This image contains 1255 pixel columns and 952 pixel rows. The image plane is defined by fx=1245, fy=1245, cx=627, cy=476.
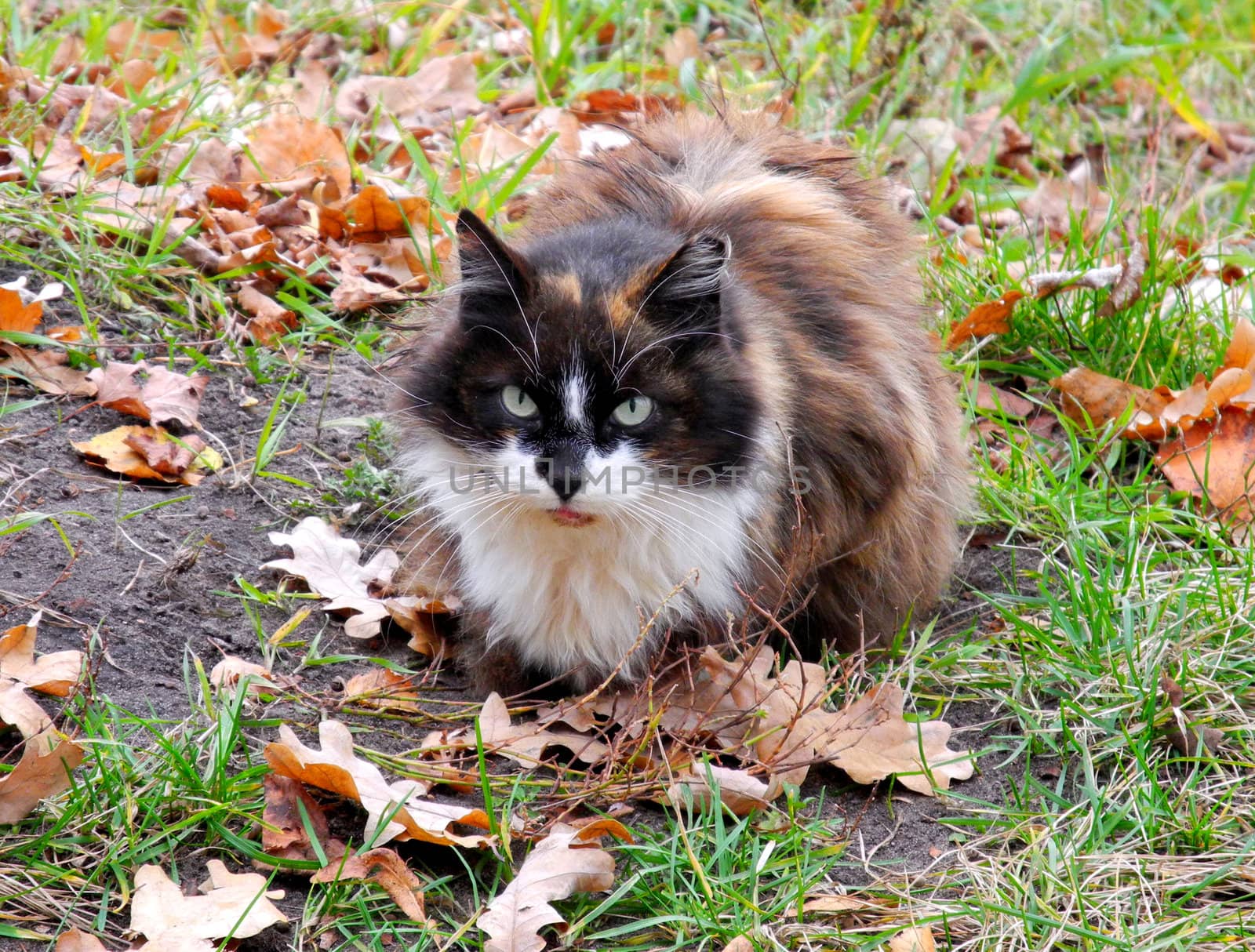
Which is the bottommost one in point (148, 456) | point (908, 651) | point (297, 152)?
point (908, 651)

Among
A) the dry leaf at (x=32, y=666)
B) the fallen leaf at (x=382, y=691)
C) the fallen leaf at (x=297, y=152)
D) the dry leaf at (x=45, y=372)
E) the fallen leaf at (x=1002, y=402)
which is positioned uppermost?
the fallen leaf at (x=297, y=152)

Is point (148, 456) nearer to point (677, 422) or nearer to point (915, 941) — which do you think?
point (677, 422)

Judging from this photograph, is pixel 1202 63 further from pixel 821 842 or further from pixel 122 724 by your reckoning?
pixel 122 724

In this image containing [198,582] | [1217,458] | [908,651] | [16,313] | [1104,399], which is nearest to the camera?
[198,582]

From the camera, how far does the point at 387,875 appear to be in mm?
2256

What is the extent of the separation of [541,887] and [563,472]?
764 millimetres

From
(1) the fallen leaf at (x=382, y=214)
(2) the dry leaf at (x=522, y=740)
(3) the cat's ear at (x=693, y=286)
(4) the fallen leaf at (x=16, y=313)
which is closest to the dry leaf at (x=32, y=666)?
(2) the dry leaf at (x=522, y=740)

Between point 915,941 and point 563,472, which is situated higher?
point 563,472

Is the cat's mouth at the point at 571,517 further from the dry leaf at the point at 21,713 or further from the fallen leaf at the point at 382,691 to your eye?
the dry leaf at the point at 21,713

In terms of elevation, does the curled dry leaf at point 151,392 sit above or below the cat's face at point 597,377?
below

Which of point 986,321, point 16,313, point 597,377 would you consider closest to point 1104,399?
point 986,321

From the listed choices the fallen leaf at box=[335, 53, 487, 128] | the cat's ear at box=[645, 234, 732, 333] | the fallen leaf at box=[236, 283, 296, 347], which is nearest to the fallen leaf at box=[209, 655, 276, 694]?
the cat's ear at box=[645, 234, 732, 333]

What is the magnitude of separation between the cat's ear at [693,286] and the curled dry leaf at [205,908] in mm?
1322

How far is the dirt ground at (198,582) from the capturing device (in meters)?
2.57
